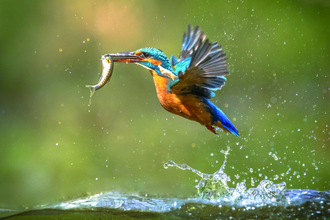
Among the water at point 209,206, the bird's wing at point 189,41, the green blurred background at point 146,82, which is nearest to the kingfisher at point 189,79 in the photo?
the bird's wing at point 189,41

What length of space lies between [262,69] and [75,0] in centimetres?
238

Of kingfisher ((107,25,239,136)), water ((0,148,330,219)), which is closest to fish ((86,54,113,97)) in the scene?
kingfisher ((107,25,239,136))

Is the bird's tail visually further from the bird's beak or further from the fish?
the fish

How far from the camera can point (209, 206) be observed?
2.14 m

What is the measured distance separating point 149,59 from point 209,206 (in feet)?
3.49

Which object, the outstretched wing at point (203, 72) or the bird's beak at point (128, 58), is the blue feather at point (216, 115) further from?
the bird's beak at point (128, 58)

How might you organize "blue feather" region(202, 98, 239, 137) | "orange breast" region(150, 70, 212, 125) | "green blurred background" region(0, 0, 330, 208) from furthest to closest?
"green blurred background" region(0, 0, 330, 208) < "blue feather" region(202, 98, 239, 137) < "orange breast" region(150, 70, 212, 125)

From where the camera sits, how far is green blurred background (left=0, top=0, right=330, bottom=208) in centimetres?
375

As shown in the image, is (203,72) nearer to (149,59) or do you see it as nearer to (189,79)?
(189,79)

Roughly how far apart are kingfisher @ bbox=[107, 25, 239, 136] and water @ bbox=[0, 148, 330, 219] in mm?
629

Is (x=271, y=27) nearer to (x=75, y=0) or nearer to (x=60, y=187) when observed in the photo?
(x=75, y=0)

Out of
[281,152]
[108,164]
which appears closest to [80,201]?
[108,164]

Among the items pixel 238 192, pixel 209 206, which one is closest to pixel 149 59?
pixel 209 206

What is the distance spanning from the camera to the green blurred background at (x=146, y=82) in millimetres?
3750
